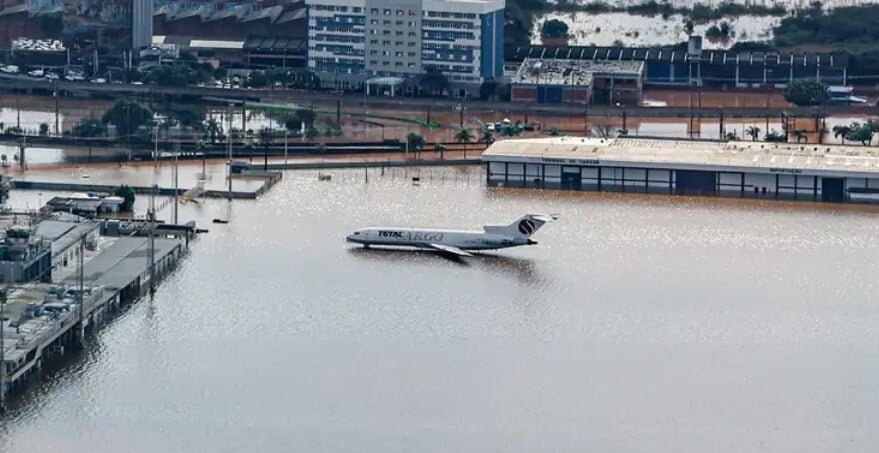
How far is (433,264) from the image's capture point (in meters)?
18.2

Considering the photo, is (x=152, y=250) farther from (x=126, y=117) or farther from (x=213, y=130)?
(x=126, y=117)

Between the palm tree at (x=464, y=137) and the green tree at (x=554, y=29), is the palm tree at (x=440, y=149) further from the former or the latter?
the green tree at (x=554, y=29)

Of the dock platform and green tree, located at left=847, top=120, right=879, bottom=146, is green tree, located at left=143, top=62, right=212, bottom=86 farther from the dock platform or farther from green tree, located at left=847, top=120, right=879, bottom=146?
the dock platform

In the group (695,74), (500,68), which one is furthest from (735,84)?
(500,68)

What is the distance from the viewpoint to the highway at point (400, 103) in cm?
2648

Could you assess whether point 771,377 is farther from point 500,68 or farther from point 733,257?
point 500,68

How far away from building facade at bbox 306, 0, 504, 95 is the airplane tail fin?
9944mm

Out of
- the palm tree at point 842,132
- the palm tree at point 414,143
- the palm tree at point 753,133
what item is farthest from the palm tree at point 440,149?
the palm tree at point 842,132

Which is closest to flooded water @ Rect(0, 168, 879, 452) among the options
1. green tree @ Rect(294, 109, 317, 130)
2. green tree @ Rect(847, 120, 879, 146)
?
green tree @ Rect(847, 120, 879, 146)

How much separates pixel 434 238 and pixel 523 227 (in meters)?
0.70

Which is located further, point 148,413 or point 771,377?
point 771,377

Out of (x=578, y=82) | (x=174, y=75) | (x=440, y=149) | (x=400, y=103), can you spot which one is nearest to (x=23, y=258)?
(x=440, y=149)

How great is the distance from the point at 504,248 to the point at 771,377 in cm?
433

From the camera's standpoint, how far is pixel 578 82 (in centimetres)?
2791
